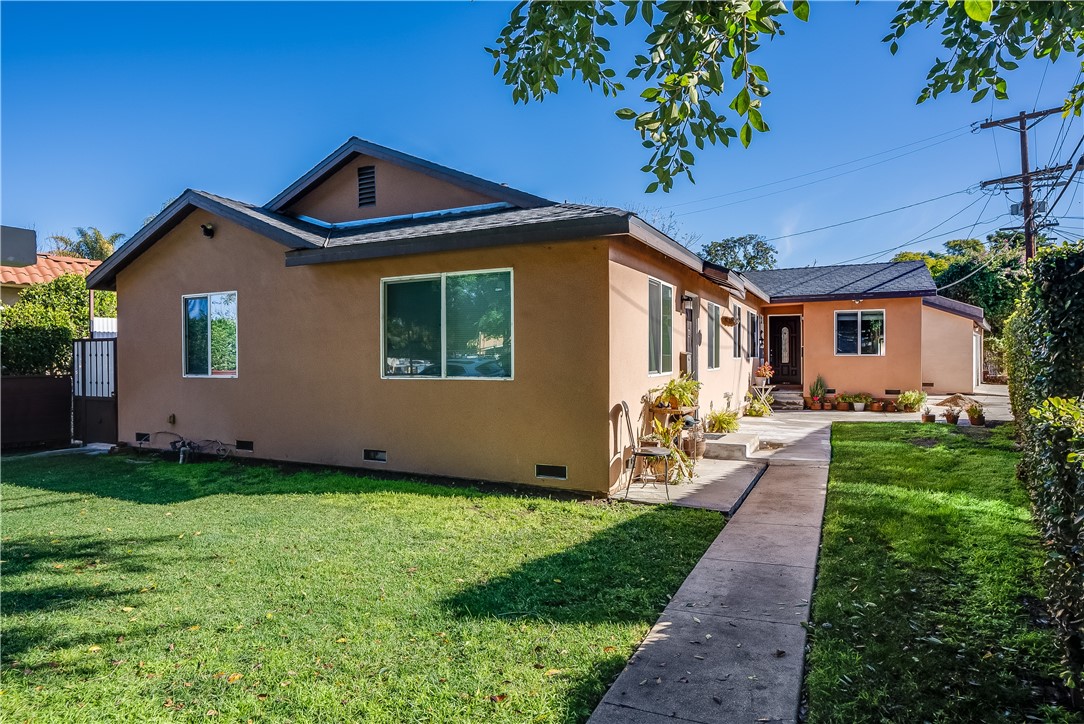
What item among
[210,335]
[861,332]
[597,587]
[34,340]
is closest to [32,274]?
[34,340]

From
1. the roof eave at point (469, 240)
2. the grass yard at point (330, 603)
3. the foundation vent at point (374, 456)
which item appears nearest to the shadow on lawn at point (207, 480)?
the foundation vent at point (374, 456)

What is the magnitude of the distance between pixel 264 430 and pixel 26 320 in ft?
20.9

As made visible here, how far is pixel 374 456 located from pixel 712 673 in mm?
6188

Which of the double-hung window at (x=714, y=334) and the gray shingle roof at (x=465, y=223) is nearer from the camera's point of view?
the gray shingle roof at (x=465, y=223)

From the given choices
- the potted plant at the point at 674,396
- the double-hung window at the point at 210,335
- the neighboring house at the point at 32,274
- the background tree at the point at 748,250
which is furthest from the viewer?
the background tree at the point at 748,250

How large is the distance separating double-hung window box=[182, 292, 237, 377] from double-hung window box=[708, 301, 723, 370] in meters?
8.49

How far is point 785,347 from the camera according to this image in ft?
68.2

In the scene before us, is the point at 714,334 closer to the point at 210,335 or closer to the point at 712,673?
the point at 210,335

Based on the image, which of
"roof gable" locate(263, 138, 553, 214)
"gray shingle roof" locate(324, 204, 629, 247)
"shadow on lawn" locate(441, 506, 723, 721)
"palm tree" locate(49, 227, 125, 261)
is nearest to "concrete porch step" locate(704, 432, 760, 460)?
"shadow on lawn" locate(441, 506, 723, 721)

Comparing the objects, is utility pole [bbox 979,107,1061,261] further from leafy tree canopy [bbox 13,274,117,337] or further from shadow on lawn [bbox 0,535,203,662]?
leafy tree canopy [bbox 13,274,117,337]

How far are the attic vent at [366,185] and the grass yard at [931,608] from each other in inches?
305

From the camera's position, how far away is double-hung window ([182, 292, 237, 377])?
30.8ft

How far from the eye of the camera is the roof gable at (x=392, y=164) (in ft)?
26.9

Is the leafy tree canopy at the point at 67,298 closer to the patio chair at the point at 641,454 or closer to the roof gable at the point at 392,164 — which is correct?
the roof gable at the point at 392,164
